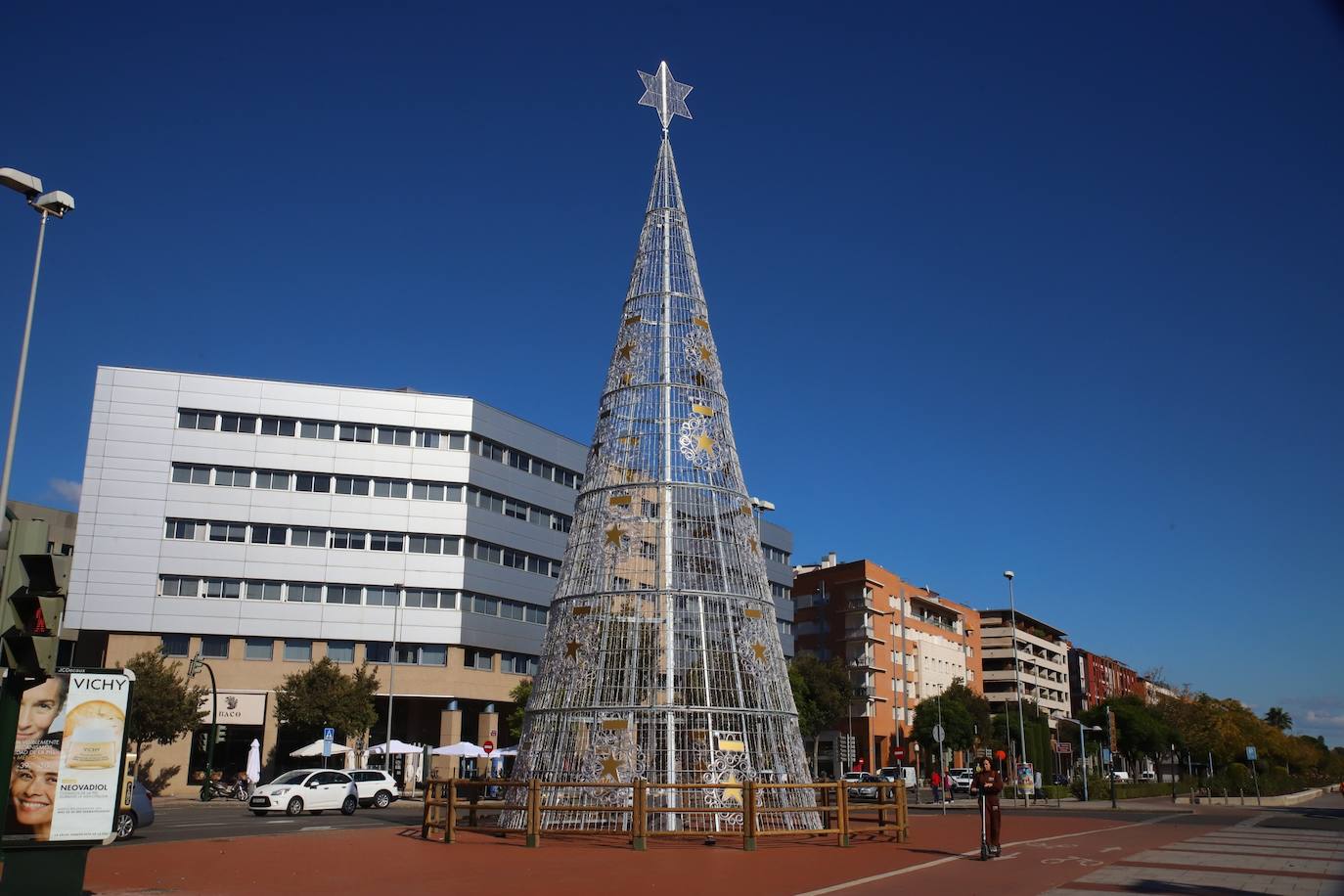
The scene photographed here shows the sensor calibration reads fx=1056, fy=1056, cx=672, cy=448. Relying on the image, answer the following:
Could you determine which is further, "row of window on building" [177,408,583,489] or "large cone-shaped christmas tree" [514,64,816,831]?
"row of window on building" [177,408,583,489]

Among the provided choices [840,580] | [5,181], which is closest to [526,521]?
[840,580]

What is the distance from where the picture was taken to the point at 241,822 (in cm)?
2833

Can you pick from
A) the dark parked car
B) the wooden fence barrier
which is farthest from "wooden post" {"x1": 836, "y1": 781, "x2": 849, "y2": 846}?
the dark parked car

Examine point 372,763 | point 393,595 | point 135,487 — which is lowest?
point 372,763

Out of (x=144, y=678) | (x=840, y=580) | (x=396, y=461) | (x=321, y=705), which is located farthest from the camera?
(x=840, y=580)

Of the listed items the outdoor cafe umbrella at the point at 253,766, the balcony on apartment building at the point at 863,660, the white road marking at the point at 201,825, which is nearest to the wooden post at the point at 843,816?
the white road marking at the point at 201,825

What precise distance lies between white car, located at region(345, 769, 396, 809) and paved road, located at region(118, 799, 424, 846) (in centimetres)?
58

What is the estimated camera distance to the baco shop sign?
5084 cm

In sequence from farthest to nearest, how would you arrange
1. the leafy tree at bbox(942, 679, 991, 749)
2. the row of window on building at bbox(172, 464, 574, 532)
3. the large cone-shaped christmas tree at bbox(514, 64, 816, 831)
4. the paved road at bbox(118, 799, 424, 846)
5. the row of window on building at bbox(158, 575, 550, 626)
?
the leafy tree at bbox(942, 679, 991, 749), the row of window on building at bbox(172, 464, 574, 532), the row of window on building at bbox(158, 575, 550, 626), the paved road at bbox(118, 799, 424, 846), the large cone-shaped christmas tree at bbox(514, 64, 816, 831)

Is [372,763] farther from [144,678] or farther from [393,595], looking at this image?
[144,678]

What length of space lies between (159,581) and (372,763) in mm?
14454

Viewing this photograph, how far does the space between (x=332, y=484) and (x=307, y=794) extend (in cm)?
2393

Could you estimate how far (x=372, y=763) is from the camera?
55.8m

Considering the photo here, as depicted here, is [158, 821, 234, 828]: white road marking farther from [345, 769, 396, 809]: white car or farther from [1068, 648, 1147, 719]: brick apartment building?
[1068, 648, 1147, 719]: brick apartment building
